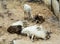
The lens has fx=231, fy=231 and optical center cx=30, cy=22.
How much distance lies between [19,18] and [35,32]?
1298mm

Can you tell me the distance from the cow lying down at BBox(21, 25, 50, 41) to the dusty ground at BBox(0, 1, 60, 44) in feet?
0.35

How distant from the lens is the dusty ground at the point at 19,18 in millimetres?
5426

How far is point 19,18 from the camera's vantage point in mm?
6660

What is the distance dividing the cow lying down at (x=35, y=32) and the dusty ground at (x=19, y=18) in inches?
Result: 4.2

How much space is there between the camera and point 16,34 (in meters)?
5.70

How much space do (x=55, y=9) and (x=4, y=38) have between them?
1.93 m

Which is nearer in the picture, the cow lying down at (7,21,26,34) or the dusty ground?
the dusty ground

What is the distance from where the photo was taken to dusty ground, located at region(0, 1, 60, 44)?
5426 millimetres

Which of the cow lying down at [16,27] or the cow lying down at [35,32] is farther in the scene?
the cow lying down at [16,27]

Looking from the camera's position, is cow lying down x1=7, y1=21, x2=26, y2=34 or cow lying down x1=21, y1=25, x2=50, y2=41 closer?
cow lying down x1=21, y1=25, x2=50, y2=41

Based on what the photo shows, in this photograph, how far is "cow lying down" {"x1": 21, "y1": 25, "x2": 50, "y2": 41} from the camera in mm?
5427

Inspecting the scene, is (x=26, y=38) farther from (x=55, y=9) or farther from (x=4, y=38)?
(x=55, y=9)

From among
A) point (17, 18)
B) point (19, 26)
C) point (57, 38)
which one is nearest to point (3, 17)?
point (17, 18)

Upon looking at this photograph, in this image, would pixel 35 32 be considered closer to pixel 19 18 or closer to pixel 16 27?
pixel 16 27
